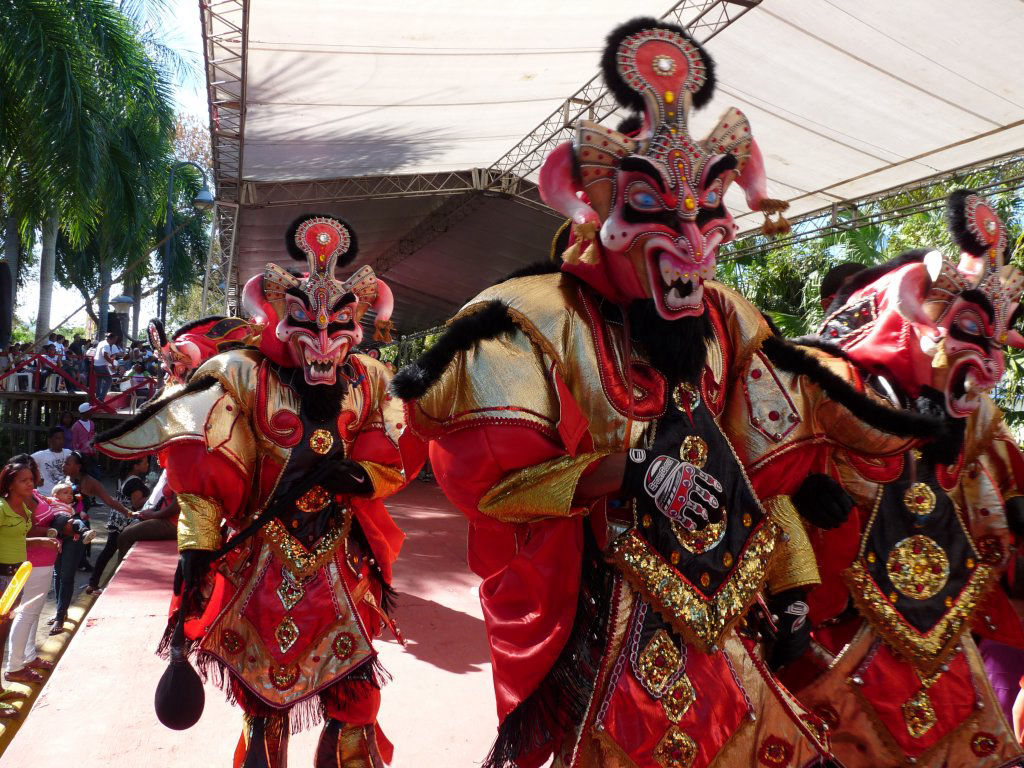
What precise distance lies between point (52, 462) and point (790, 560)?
8.50 meters

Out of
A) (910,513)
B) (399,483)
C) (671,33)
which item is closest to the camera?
(671,33)

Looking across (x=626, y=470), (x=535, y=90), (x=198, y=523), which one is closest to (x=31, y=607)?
(x=198, y=523)

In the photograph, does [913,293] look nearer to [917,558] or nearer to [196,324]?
[917,558]

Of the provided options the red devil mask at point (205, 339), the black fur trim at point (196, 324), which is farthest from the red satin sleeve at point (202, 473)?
the black fur trim at point (196, 324)

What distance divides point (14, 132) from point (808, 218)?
1075 cm

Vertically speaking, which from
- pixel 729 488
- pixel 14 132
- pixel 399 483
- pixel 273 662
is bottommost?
pixel 273 662

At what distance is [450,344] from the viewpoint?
184cm

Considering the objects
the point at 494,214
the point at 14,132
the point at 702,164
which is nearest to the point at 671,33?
the point at 702,164

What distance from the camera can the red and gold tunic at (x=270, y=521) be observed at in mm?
3301

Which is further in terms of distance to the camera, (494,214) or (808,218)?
(494,214)

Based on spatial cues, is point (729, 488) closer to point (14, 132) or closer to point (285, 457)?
point (285, 457)

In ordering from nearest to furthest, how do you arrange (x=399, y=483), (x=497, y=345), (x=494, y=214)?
(x=497, y=345) → (x=399, y=483) → (x=494, y=214)

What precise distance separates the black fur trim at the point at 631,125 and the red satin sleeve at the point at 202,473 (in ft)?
6.53

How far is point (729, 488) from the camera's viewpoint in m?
1.91
